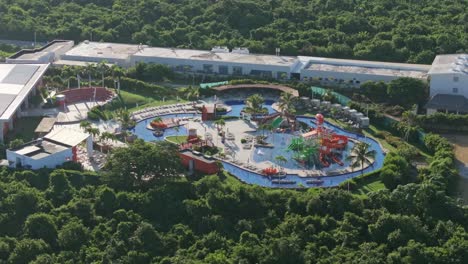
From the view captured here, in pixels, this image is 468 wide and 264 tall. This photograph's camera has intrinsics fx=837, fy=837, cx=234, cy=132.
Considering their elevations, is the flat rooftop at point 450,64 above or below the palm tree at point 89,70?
above

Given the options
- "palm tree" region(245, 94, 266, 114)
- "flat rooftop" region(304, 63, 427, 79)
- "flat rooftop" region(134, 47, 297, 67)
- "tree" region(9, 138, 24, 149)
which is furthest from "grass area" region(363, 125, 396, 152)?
"tree" region(9, 138, 24, 149)

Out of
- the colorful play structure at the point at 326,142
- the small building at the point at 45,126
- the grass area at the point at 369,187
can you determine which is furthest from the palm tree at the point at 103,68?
the grass area at the point at 369,187

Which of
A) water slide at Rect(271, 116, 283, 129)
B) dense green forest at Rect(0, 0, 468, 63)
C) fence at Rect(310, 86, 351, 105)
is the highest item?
dense green forest at Rect(0, 0, 468, 63)

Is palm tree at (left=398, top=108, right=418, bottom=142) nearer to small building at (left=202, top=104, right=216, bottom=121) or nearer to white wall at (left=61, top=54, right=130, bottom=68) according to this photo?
small building at (left=202, top=104, right=216, bottom=121)

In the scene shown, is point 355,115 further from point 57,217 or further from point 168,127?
point 57,217

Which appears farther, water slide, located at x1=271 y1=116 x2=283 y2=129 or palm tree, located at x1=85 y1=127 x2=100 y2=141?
water slide, located at x1=271 y1=116 x2=283 y2=129

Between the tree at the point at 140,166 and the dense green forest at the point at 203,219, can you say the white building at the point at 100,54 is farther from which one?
the tree at the point at 140,166
